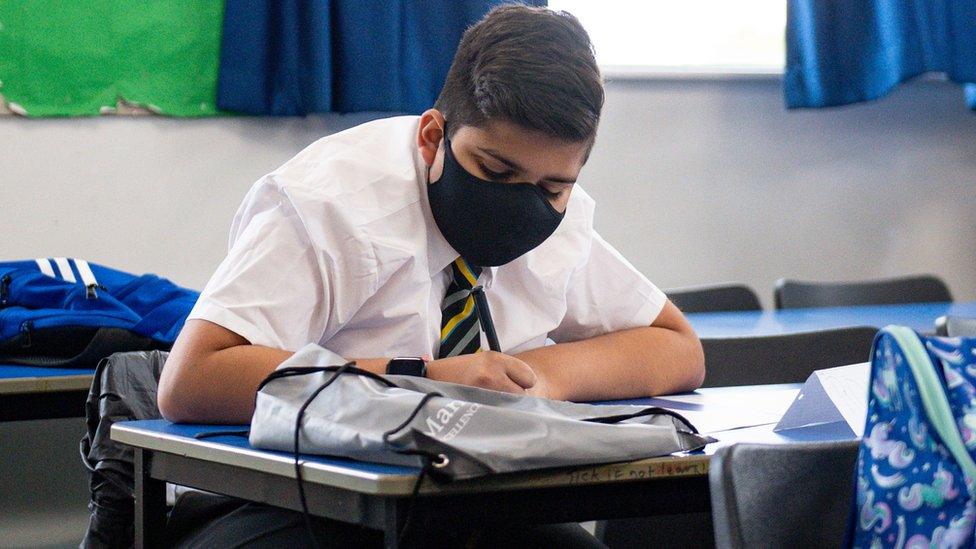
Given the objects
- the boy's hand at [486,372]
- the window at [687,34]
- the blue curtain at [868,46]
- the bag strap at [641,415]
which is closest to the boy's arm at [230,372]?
the boy's hand at [486,372]

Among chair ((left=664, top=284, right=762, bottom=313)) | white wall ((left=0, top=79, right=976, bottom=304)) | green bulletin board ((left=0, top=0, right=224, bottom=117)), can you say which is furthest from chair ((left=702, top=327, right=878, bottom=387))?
green bulletin board ((left=0, top=0, right=224, bottom=117))

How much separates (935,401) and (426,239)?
2.55 ft

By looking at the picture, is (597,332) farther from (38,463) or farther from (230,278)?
(38,463)

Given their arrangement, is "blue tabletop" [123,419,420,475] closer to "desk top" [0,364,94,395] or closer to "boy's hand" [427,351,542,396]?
"boy's hand" [427,351,542,396]

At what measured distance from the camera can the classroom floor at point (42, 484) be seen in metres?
3.13

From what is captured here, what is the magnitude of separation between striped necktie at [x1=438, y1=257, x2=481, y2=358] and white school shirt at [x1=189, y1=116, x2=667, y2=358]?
0.01 meters

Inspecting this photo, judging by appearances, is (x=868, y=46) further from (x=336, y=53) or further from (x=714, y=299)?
(x=336, y=53)

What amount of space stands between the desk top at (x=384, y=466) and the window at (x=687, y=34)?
260cm

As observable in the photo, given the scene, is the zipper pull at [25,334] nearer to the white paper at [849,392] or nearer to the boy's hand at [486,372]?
the boy's hand at [486,372]

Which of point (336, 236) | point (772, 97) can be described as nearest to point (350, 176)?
point (336, 236)

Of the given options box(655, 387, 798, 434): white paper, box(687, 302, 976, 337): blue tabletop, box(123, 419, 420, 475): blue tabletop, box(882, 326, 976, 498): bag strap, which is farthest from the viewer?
box(687, 302, 976, 337): blue tabletop

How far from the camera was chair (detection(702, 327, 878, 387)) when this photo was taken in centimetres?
219

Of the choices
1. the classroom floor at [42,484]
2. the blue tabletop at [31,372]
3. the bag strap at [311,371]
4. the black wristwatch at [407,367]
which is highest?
the bag strap at [311,371]

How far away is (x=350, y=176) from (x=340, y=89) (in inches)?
74.6
